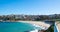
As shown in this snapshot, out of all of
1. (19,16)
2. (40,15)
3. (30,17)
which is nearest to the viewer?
(40,15)

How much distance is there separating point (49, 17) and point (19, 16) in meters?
5.25

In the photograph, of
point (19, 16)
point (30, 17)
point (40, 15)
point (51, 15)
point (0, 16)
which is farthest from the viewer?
point (0, 16)

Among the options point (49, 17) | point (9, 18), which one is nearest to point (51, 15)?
point (49, 17)

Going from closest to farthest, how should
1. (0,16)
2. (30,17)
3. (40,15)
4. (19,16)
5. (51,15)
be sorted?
(51,15) < (40,15) < (30,17) < (19,16) < (0,16)

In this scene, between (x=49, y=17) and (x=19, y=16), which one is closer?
(x=49, y=17)

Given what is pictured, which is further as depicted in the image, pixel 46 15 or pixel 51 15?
pixel 46 15

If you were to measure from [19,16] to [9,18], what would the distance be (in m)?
1.36

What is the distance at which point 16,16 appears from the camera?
53.5 feet

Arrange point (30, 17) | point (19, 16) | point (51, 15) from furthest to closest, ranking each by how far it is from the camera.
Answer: point (19, 16), point (30, 17), point (51, 15)

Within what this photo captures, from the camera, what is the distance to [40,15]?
12430mm

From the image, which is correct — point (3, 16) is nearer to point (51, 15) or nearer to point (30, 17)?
point (30, 17)

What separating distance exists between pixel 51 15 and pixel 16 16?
5.91 m

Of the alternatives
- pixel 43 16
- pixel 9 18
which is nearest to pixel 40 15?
pixel 43 16

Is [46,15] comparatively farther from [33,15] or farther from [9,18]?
[9,18]
